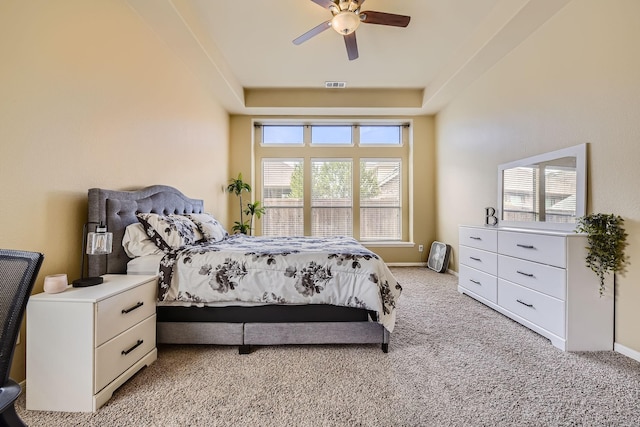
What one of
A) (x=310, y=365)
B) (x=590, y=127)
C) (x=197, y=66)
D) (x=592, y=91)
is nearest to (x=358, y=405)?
(x=310, y=365)

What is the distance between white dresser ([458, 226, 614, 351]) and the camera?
2.13 metres

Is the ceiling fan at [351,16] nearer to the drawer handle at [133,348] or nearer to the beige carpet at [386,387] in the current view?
→ the beige carpet at [386,387]

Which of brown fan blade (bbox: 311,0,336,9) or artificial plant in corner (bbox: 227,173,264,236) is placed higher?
brown fan blade (bbox: 311,0,336,9)

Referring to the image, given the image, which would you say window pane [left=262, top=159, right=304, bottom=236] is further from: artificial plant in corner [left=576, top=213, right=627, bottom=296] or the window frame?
artificial plant in corner [left=576, top=213, right=627, bottom=296]

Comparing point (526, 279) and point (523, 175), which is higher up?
point (523, 175)

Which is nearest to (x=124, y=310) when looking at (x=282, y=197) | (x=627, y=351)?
(x=627, y=351)

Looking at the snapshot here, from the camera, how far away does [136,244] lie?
221cm

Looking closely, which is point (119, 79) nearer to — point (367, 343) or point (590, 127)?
point (367, 343)

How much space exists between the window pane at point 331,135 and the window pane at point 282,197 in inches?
23.9

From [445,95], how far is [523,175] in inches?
79.3

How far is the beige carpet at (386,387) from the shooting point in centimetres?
146

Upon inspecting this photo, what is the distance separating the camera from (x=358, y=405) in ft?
5.10

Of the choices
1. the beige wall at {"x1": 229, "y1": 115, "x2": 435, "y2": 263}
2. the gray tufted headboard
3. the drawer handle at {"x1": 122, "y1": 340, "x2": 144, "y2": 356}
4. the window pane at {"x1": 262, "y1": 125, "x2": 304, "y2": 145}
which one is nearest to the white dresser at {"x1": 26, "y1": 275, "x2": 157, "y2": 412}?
the drawer handle at {"x1": 122, "y1": 340, "x2": 144, "y2": 356}

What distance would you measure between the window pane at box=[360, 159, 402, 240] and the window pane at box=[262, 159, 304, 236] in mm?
1260
